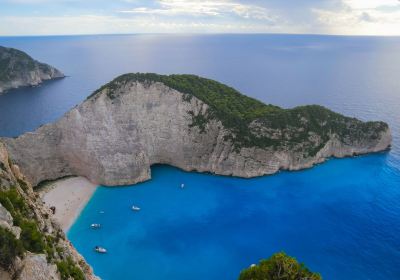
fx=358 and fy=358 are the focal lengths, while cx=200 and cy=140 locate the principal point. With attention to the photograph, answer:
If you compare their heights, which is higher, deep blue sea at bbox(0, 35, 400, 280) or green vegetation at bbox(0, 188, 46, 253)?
green vegetation at bbox(0, 188, 46, 253)

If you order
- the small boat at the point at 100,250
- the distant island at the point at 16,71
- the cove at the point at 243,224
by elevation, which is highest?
the distant island at the point at 16,71

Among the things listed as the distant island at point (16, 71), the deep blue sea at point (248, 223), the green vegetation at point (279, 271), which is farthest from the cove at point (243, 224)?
the distant island at point (16, 71)

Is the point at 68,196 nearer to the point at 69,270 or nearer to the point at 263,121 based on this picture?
the point at 69,270

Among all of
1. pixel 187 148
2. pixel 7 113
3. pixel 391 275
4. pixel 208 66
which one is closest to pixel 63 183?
pixel 187 148

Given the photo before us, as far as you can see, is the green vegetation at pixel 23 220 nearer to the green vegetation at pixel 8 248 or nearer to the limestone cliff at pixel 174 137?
the green vegetation at pixel 8 248

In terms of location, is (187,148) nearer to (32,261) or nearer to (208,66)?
(32,261)

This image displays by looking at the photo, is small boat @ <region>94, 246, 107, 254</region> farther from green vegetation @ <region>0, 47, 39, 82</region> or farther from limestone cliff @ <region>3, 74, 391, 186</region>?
green vegetation @ <region>0, 47, 39, 82</region>

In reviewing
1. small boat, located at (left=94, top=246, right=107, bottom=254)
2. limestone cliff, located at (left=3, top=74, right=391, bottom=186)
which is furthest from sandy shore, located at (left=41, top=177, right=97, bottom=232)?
small boat, located at (left=94, top=246, right=107, bottom=254)
